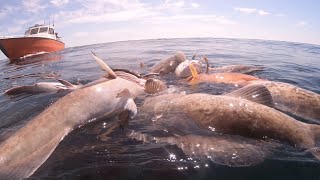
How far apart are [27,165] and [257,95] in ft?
10.9

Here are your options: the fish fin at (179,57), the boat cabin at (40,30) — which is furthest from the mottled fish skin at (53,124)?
Answer: the boat cabin at (40,30)

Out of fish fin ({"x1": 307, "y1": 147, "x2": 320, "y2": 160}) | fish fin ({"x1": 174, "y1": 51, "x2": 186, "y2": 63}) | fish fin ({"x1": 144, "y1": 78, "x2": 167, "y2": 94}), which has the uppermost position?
fish fin ({"x1": 174, "y1": 51, "x2": 186, "y2": 63})

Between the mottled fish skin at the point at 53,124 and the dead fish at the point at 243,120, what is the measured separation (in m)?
1.02

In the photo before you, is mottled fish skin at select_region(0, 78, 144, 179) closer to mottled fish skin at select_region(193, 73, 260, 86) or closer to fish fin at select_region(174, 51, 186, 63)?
mottled fish skin at select_region(193, 73, 260, 86)

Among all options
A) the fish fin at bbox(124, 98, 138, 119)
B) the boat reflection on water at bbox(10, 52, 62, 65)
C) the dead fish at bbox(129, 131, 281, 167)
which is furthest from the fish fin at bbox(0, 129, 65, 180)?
the boat reflection on water at bbox(10, 52, 62, 65)

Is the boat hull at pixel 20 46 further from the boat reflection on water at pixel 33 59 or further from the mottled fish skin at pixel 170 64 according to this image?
the mottled fish skin at pixel 170 64

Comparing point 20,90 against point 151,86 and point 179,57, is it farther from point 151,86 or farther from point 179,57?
point 179,57

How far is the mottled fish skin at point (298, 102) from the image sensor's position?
17.3ft

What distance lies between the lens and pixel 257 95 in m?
4.56

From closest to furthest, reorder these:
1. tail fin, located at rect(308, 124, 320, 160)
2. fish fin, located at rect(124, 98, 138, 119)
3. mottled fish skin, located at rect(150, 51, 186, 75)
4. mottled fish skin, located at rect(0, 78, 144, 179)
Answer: mottled fish skin, located at rect(0, 78, 144, 179) → tail fin, located at rect(308, 124, 320, 160) → fish fin, located at rect(124, 98, 138, 119) → mottled fish skin, located at rect(150, 51, 186, 75)

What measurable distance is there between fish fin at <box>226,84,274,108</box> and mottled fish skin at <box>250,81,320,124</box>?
112 cm

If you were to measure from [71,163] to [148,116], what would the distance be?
1639 mm

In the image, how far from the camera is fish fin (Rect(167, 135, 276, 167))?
362cm

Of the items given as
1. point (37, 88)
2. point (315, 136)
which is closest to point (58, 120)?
point (37, 88)
